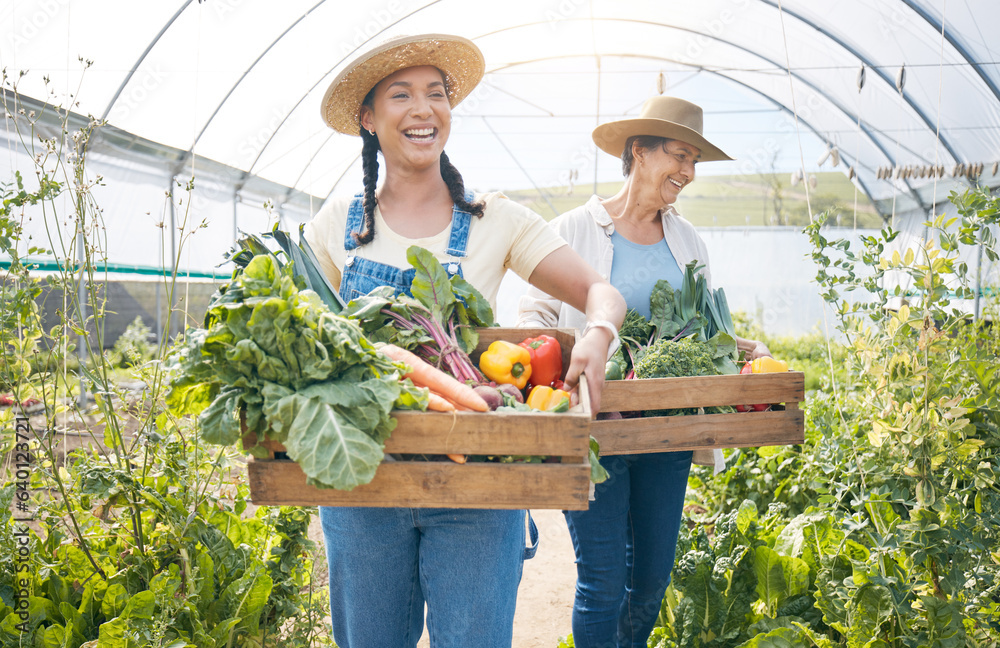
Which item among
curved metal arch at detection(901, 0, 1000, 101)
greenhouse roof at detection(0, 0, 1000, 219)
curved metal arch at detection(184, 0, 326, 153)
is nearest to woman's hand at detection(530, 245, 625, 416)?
greenhouse roof at detection(0, 0, 1000, 219)

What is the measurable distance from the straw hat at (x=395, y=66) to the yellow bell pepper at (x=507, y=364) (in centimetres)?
81

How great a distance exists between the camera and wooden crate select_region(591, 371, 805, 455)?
6.72 feet

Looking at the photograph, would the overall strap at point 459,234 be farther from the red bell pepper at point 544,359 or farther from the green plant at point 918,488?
the green plant at point 918,488

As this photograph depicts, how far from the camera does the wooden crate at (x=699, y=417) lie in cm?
205

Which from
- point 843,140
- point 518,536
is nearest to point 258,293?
point 518,536

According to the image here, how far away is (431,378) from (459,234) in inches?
18.1

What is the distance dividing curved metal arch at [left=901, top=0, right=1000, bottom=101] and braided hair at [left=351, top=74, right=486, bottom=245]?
6287 mm

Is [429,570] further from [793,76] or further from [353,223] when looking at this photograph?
[793,76]

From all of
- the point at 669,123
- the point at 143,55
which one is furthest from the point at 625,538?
the point at 143,55

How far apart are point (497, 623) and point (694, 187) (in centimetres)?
1077

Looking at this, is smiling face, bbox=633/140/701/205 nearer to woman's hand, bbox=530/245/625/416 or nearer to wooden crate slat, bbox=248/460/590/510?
woman's hand, bbox=530/245/625/416

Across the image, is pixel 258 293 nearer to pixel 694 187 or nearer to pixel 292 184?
pixel 292 184

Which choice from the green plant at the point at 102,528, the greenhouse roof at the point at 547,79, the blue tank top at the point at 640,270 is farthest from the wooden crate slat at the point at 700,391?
the greenhouse roof at the point at 547,79

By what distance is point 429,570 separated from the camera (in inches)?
67.9
